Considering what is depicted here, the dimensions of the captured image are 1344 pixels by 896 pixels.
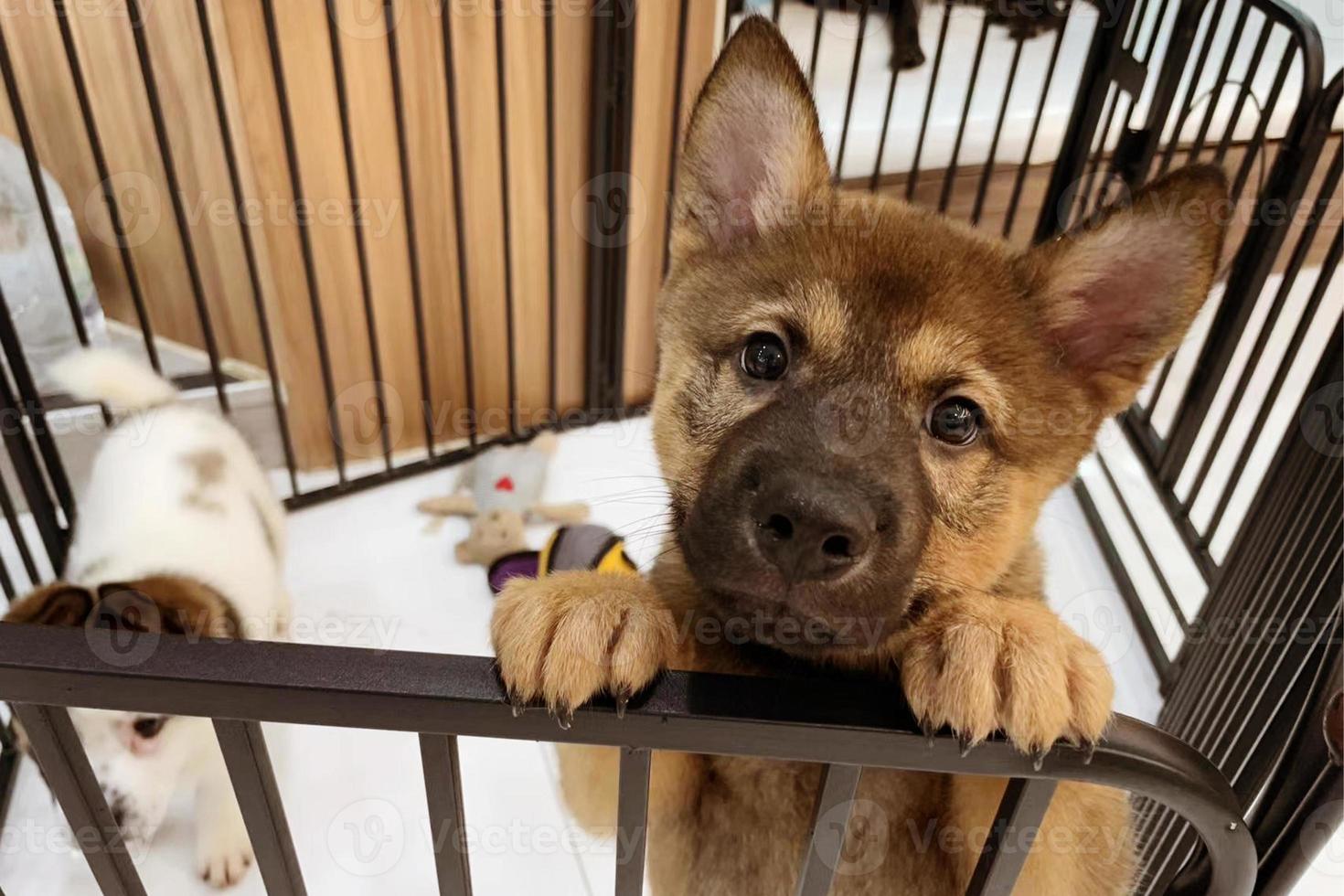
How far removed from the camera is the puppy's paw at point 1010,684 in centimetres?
90

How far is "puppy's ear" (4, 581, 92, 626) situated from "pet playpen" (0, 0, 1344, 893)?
0.42 metres

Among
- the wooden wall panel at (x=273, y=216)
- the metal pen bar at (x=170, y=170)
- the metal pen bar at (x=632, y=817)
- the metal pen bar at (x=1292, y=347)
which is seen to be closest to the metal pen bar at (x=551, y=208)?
the wooden wall panel at (x=273, y=216)

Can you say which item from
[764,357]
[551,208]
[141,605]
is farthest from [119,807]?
[551,208]

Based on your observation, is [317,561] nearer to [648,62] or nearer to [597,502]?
[597,502]

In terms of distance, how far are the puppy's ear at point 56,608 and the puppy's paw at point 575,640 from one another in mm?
690

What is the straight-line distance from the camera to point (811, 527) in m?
0.90

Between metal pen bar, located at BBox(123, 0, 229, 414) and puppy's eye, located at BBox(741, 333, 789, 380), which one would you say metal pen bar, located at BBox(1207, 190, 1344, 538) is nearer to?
puppy's eye, located at BBox(741, 333, 789, 380)

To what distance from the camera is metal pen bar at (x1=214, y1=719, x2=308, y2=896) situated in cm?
92

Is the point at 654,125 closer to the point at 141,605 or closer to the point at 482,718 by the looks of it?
the point at 141,605

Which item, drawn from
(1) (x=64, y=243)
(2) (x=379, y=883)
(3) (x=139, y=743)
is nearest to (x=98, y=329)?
(1) (x=64, y=243)

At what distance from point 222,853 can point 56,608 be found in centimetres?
71

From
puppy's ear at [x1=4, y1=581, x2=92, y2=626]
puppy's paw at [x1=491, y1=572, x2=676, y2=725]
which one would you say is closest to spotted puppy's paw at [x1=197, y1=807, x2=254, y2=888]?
puppy's ear at [x1=4, y1=581, x2=92, y2=626]

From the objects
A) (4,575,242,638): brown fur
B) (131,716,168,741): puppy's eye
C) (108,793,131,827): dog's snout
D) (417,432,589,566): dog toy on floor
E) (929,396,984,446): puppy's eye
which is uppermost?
(929,396,984,446): puppy's eye

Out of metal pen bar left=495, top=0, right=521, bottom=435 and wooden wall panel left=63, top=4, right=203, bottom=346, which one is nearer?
wooden wall panel left=63, top=4, right=203, bottom=346
